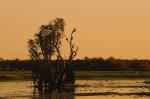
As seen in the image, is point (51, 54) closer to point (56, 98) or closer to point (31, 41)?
point (31, 41)

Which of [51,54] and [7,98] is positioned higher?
[51,54]

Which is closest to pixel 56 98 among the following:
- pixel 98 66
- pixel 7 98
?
pixel 7 98

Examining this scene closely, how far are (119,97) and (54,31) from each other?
18773 mm

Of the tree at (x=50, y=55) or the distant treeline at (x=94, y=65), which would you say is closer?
the tree at (x=50, y=55)

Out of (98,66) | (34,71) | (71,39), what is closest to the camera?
(71,39)

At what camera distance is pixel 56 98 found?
2324 inches

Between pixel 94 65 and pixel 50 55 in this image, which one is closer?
pixel 50 55

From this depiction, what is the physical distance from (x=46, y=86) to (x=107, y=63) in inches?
2797

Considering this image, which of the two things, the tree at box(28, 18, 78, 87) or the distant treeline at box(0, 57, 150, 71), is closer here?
the tree at box(28, 18, 78, 87)

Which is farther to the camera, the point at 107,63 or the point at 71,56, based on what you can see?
the point at 107,63

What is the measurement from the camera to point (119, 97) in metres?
60.0

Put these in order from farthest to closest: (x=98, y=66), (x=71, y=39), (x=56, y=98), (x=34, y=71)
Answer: (x=98, y=66) → (x=34, y=71) → (x=71, y=39) → (x=56, y=98)

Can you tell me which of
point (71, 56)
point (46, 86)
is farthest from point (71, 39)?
point (46, 86)

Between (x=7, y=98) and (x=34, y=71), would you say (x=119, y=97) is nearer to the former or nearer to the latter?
(x=7, y=98)
